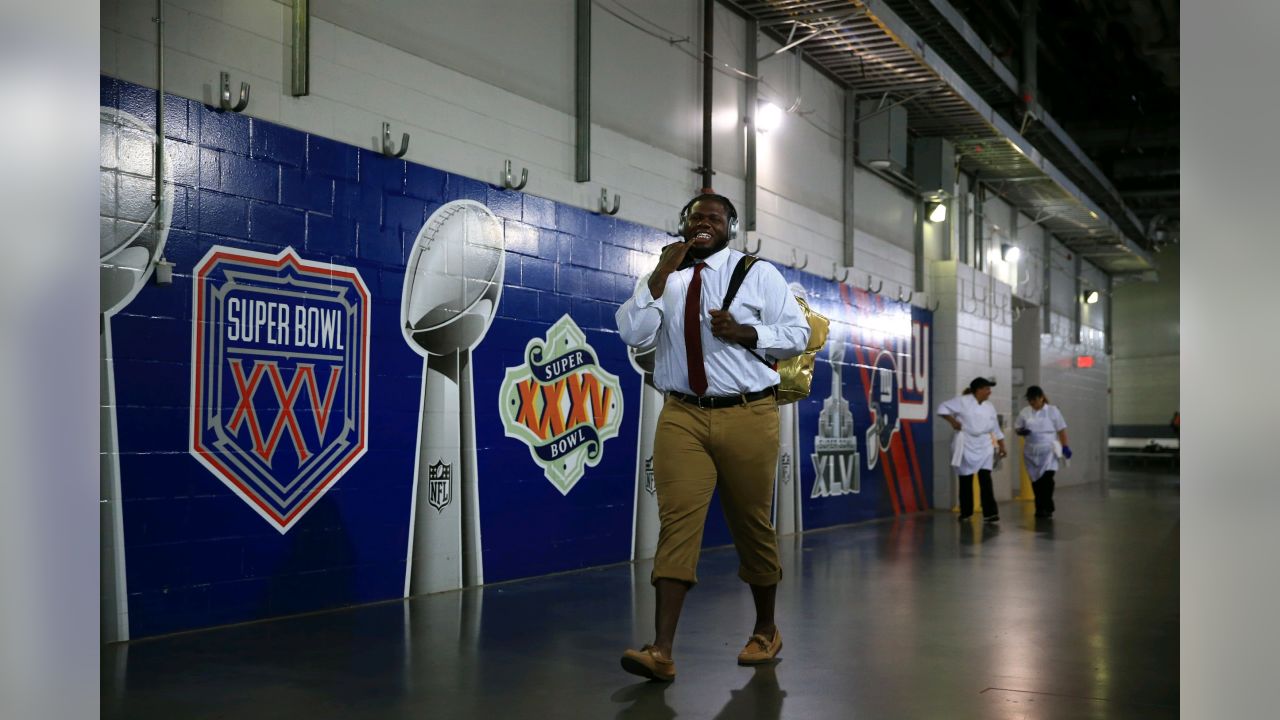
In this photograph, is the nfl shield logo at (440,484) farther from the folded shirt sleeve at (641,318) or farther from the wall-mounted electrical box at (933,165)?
the wall-mounted electrical box at (933,165)

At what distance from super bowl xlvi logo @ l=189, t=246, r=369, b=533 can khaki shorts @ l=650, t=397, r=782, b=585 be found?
95.7 inches

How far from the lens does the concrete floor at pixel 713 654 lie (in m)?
4.29

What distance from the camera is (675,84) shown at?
415 inches

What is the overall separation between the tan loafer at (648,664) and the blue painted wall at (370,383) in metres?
2.49

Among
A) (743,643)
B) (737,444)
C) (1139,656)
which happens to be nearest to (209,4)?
(737,444)

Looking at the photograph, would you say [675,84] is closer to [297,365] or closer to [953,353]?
[297,365]

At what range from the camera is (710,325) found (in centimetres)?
488

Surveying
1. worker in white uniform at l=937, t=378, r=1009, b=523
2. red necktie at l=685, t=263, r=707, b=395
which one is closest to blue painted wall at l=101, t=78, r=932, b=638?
red necktie at l=685, t=263, r=707, b=395

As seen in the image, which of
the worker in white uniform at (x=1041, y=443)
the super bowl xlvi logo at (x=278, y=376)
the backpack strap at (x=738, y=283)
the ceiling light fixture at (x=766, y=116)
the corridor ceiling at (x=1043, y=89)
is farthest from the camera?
the worker in white uniform at (x=1041, y=443)

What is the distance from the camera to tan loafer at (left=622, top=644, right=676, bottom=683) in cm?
453

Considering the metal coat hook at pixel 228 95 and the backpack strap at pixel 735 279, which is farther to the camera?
the metal coat hook at pixel 228 95

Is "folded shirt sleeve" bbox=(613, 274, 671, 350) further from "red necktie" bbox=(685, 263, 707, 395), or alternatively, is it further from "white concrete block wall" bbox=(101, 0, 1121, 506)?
"white concrete block wall" bbox=(101, 0, 1121, 506)

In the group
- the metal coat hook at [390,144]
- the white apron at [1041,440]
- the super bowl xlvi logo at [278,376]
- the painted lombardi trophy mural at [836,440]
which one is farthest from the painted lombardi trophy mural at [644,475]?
the white apron at [1041,440]

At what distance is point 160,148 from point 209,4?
2.80 ft
